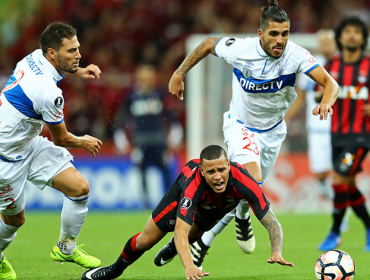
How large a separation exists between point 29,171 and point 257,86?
2343mm

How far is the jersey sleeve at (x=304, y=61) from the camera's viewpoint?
20.4 ft

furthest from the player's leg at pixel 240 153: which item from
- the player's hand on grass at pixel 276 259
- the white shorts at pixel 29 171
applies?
the white shorts at pixel 29 171

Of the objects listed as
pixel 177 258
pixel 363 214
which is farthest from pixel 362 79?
pixel 177 258

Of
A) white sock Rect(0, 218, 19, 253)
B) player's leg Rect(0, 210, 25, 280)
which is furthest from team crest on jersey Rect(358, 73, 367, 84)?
white sock Rect(0, 218, 19, 253)

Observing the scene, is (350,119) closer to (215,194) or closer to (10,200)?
(215,194)

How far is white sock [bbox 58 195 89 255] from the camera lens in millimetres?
6207

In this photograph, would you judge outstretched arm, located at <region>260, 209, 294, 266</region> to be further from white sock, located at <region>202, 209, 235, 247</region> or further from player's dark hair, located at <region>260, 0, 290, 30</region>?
player's dark hair, located at <region>260, 0, 290, 30</region>

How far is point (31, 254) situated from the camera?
26.5ft

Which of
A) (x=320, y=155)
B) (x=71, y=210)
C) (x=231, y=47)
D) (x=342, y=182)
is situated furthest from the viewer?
(x=320, y=155)

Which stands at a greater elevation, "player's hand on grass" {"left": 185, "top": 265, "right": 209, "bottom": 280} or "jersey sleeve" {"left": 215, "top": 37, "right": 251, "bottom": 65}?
"jersey sleeve" {"left": 215, "top": 37, "right": 251, "bottom": 65}

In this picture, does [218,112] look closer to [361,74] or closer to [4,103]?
[361,74]

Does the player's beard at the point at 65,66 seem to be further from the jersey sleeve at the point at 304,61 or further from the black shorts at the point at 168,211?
the jersey sleeve at the point at 304,61

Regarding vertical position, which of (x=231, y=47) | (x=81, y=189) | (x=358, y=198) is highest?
(x=231, y=47)

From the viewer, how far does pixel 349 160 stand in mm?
8242
